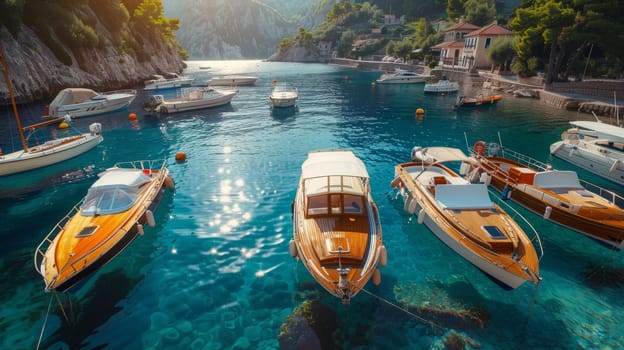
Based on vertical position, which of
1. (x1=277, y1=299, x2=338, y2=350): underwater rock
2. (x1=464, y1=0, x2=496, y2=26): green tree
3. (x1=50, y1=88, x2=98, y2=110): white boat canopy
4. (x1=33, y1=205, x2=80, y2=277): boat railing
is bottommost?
(x1=277, y1=299, x2=338, y2=350): underwater rock

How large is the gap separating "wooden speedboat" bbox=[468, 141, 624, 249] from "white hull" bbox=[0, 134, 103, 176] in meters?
31.3

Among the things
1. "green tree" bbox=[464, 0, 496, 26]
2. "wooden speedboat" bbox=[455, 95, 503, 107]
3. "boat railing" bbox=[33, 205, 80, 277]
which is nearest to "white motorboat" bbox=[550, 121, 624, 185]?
"wooden speedboat" bbox=[455, 95, 503, 107]

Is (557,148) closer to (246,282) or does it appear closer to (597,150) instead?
(597,150)

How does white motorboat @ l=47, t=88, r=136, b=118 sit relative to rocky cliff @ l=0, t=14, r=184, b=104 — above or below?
below

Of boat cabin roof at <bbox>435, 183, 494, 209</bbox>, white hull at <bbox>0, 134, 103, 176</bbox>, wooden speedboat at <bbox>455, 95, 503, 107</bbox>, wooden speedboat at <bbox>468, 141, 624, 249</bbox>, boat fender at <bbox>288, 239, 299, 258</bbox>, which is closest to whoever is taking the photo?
boat fender at <bbox>288, 239, 299, 258</bbox>

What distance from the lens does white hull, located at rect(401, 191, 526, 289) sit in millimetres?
10625

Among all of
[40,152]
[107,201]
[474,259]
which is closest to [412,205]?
[474,259]

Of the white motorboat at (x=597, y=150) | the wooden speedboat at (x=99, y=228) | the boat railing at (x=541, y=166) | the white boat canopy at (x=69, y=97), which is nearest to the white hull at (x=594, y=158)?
the white motorboat at (x=597, y=150)

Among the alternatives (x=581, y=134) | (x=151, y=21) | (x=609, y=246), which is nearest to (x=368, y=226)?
(x=609, y=246)

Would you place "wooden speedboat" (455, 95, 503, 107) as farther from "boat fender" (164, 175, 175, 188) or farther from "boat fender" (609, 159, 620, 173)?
"boat fender" (164, 175, 175, 188)

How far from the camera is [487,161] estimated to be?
19.8 metres

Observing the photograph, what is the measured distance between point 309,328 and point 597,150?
26490 mm

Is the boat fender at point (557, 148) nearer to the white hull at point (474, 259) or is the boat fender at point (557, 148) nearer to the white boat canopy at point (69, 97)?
the white hull at point (474, 259)

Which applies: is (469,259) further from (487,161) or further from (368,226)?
(487,161)
